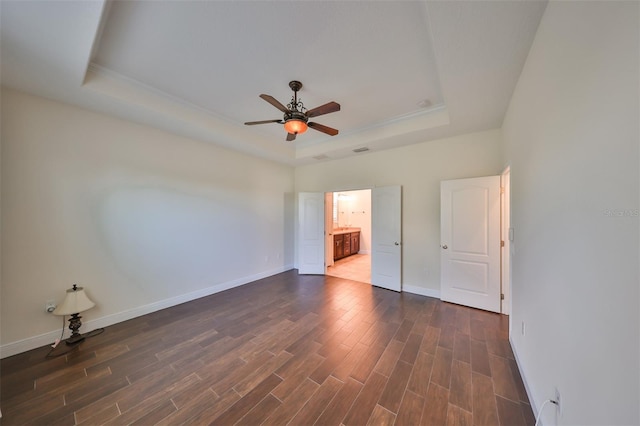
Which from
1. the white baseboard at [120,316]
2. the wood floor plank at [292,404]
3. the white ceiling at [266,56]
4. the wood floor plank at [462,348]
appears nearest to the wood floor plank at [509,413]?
the wood floor plank at [462,348]

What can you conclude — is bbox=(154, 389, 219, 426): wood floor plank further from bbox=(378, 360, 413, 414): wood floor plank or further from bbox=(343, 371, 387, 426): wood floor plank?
bbox=(378, 360, 413, 414): wood floor plank

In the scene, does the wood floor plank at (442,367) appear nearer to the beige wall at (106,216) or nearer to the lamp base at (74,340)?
the beige wall at (106,216)

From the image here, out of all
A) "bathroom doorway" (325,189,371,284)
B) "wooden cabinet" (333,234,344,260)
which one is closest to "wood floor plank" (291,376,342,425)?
"bathroom doorway" (325,189,371,284)

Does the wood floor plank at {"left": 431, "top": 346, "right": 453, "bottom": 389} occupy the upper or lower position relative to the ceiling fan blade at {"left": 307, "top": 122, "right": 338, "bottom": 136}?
lower

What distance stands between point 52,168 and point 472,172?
5.70 metres

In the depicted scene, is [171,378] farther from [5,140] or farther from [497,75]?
[497,75]

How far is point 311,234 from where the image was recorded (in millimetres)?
5395

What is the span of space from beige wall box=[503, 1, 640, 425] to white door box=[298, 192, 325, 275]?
156 inches

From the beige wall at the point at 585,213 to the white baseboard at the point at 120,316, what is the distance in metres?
4.37

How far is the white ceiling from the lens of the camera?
1629mm

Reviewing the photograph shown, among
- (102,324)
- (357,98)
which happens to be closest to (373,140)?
(357,98)

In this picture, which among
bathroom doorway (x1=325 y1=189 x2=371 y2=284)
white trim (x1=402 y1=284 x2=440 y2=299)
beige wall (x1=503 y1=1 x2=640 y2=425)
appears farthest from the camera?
bathroom doorway (x1=325 y1=189 x2=371 y2=284)

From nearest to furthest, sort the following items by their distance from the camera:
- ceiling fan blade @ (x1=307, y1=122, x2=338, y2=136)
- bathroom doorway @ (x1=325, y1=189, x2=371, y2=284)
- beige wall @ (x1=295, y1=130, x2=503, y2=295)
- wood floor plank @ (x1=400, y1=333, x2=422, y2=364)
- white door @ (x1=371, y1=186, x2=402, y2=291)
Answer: wood floor plank @ (x1=400, y1=333, x2=422, y2=364)
ceiling fan blade @ (x1=307, y1=122, x2=338, y2=136)
beige wall @ (x1=295, y1=130, x2=503, y2=295)
white door @ (x1=371, y1=186, x2=402, y2=291)
bathroom doorway @ (x1=325, y1=189, x2=371, y2=284)

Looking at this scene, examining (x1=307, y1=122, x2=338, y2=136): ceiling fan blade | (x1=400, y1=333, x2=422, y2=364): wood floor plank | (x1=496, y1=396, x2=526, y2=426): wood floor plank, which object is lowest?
(x1=400, y1=333, x2=422, y2=364): wood floor plank
